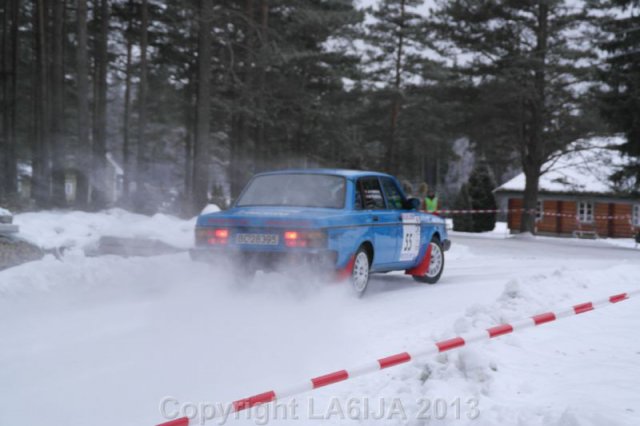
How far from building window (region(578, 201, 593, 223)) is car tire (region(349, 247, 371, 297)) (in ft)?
116

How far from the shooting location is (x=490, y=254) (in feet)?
56.3

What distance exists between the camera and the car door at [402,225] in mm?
9531

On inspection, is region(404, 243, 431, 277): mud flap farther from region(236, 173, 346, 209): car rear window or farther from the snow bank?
the snow bank

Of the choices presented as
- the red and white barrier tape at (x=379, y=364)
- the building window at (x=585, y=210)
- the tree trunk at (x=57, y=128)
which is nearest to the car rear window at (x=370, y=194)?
the red and white barrier tape at (x=379, y=364)

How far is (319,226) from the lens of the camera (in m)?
7.73

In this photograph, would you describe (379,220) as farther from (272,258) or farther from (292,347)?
(292,347)

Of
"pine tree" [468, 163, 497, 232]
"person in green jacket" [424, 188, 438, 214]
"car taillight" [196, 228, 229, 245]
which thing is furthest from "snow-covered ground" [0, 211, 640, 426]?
"pine tree" [468, 163, 497, 232]

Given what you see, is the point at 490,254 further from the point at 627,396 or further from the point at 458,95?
the point at 458,95

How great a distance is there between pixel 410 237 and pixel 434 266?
1.06 metres

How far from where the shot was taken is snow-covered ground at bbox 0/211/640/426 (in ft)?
14.2

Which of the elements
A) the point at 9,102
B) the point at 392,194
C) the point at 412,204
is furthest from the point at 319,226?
the point at 9,102

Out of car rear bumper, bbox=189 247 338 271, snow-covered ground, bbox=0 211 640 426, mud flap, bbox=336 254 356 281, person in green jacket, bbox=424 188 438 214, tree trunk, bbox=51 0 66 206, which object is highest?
tree trunk, bbox=51 0 66 206

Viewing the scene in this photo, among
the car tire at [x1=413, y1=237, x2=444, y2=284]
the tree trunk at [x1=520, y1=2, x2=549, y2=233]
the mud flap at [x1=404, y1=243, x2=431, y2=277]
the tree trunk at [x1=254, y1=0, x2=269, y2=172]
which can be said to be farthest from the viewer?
the tree trunk at [x1=520, y1=2, x2=549, y2=233]

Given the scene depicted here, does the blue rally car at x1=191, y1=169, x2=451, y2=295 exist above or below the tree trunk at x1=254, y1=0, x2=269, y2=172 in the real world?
below
